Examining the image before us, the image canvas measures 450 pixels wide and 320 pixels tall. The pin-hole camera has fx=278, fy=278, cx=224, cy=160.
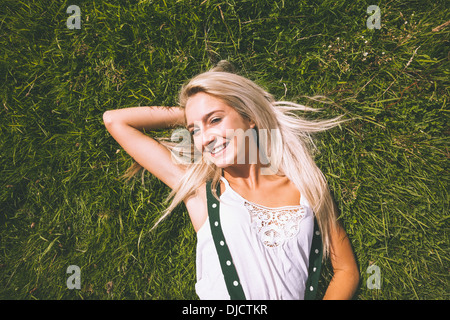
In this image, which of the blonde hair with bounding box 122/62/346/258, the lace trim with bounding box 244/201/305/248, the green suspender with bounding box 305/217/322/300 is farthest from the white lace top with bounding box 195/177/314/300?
the blonde hair with bounding box 122/62/346/258

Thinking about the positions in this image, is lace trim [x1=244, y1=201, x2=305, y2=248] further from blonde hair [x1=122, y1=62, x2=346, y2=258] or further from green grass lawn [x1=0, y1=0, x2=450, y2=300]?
green grass lawn [x1=0, y1=0, x2=450, y2=300]

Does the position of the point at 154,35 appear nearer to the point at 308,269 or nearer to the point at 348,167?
the point at 348,167

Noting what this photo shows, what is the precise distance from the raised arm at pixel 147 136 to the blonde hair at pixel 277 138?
0.48 ft

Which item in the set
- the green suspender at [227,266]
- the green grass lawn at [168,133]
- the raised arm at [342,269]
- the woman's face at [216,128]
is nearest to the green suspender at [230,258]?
the green suspender at [227,266]

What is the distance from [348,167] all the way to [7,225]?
141 inches

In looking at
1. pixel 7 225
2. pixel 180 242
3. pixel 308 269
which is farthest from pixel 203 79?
pixel 7 225

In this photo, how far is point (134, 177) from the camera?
9.37ft

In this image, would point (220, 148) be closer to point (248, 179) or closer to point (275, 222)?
point (248, 179)

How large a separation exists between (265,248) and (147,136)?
4.65 feet

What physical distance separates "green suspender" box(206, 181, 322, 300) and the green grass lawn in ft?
1.56

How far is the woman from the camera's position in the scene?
2.25 meters

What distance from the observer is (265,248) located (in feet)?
7.34

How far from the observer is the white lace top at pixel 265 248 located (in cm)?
224

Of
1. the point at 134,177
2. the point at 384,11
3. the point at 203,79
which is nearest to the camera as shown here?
the point at 203,79
